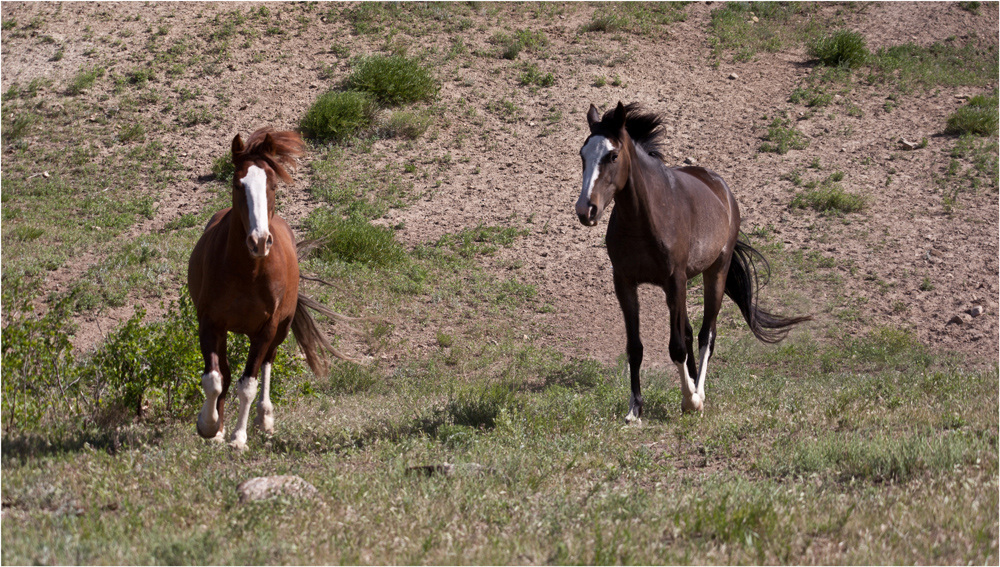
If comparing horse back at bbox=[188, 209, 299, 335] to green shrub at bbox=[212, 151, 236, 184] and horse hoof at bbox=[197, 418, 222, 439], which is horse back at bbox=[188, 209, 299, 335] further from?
green shrub at bbox=[212, 151, 236, 184]

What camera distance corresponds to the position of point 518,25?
19.3 m

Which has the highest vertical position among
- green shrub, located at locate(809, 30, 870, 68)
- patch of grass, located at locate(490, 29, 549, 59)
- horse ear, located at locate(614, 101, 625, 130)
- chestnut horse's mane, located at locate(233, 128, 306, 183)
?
chestnut horse's mane, located at locate(233, 128, 306, 183)

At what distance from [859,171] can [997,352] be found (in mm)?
5603

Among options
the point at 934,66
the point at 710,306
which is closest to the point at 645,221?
the point at 710,306

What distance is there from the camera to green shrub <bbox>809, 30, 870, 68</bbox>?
717 inches

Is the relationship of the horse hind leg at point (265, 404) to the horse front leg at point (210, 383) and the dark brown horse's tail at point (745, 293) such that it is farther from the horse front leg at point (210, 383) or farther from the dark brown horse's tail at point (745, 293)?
the dark brown horse's tail at point (745, 293)

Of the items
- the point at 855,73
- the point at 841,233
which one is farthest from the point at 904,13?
the point at 841,233

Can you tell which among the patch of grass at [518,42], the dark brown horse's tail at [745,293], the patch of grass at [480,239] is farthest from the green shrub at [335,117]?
the dark brown horse's tail at [745,293]

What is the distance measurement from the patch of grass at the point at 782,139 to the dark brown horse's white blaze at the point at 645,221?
8.99 meters

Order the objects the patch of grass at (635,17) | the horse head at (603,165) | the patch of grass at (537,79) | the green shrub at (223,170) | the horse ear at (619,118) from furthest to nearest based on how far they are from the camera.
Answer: the patch of grass at (635,17)
the patch of grass at (537,79)
the green shrub at (223,170)
the horse ear at (619,118)
the horse head at (603,165)

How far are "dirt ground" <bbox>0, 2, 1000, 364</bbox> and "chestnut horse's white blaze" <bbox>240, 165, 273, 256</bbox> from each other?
19.2 ft

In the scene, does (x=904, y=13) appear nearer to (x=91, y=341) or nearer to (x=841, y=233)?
(x=841, y=233)

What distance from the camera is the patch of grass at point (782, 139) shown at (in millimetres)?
15961

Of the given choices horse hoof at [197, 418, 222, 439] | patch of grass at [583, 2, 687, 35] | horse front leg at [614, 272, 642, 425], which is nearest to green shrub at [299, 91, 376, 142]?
patch of grass at [583, 2, 687, 35]
